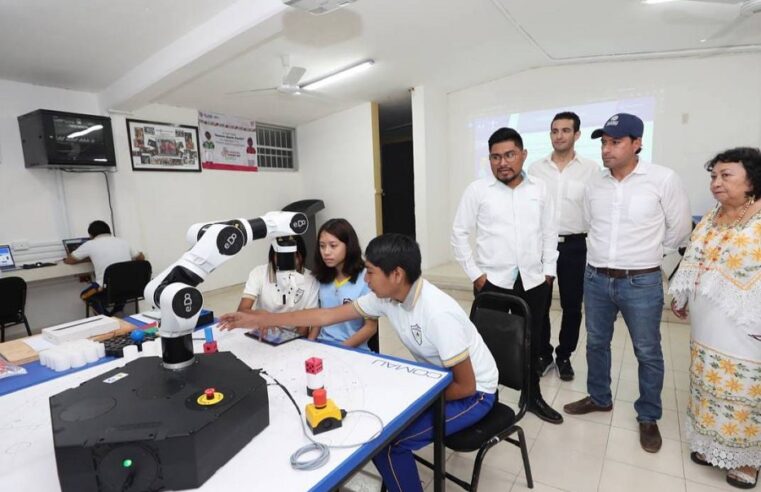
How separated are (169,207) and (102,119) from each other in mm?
1265

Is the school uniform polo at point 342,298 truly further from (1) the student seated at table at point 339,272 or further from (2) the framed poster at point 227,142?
(2) the framed poster at point 227,142

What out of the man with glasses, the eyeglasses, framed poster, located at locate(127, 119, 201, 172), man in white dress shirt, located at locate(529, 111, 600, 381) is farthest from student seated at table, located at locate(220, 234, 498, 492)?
framed poster, located at locate(127, 119, 201, 172)

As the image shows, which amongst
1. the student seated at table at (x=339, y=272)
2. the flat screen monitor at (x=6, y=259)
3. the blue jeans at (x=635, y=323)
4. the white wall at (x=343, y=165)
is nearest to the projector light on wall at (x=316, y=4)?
the student seated at table at (x=339, y=272)

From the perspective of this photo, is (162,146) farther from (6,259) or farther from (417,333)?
(417,333)

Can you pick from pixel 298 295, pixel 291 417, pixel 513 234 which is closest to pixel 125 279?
pixel 298 295

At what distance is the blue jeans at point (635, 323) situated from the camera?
191cm

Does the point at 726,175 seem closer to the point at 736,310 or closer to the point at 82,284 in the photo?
the point at 736,310

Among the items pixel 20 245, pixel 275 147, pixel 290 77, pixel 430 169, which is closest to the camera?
pixel 20 245

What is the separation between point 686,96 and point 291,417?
16.5 ft

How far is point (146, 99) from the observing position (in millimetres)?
3982

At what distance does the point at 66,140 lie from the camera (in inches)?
145

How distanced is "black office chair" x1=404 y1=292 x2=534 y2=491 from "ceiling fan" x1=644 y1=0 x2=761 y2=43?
2.79 metres

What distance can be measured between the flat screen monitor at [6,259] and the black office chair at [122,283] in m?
0.77

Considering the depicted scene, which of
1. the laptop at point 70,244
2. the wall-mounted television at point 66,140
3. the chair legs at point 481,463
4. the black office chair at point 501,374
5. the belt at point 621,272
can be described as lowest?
the chair legs at point 481,463
